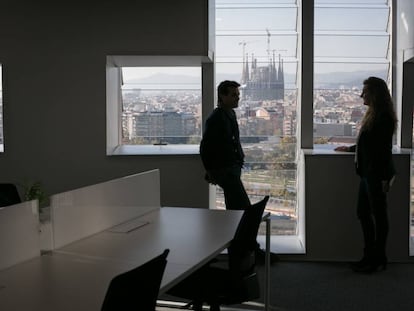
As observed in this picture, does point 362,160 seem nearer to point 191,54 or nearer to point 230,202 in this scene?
point 230,202

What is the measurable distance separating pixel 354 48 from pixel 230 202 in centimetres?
200

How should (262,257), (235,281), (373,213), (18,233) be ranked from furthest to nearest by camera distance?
(262,257) < (373,213) < (235,281) < (18,233)

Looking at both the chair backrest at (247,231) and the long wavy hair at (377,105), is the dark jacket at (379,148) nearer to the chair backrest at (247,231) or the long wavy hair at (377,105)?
the long wavy hair at (377,105)

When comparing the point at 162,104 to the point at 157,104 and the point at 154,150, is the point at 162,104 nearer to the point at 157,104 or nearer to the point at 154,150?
the point at 157,104

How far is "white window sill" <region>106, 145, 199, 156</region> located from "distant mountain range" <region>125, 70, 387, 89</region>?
627 millimetres

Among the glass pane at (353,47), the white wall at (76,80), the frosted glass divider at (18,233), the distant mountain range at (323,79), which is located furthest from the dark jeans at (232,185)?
the frosted glass divider at (18,233)

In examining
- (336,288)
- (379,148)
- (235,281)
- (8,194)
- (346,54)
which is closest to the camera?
(235,281)

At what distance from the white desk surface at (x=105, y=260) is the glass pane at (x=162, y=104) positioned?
210 cm

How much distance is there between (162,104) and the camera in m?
5.83

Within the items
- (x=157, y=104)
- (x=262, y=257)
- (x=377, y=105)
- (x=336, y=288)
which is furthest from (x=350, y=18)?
(x=336, y=288)

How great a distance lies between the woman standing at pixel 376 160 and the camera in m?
4.86

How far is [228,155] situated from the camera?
500 cm

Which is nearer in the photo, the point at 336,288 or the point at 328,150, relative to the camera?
the point at 336,288

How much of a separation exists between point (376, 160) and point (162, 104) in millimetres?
2138
